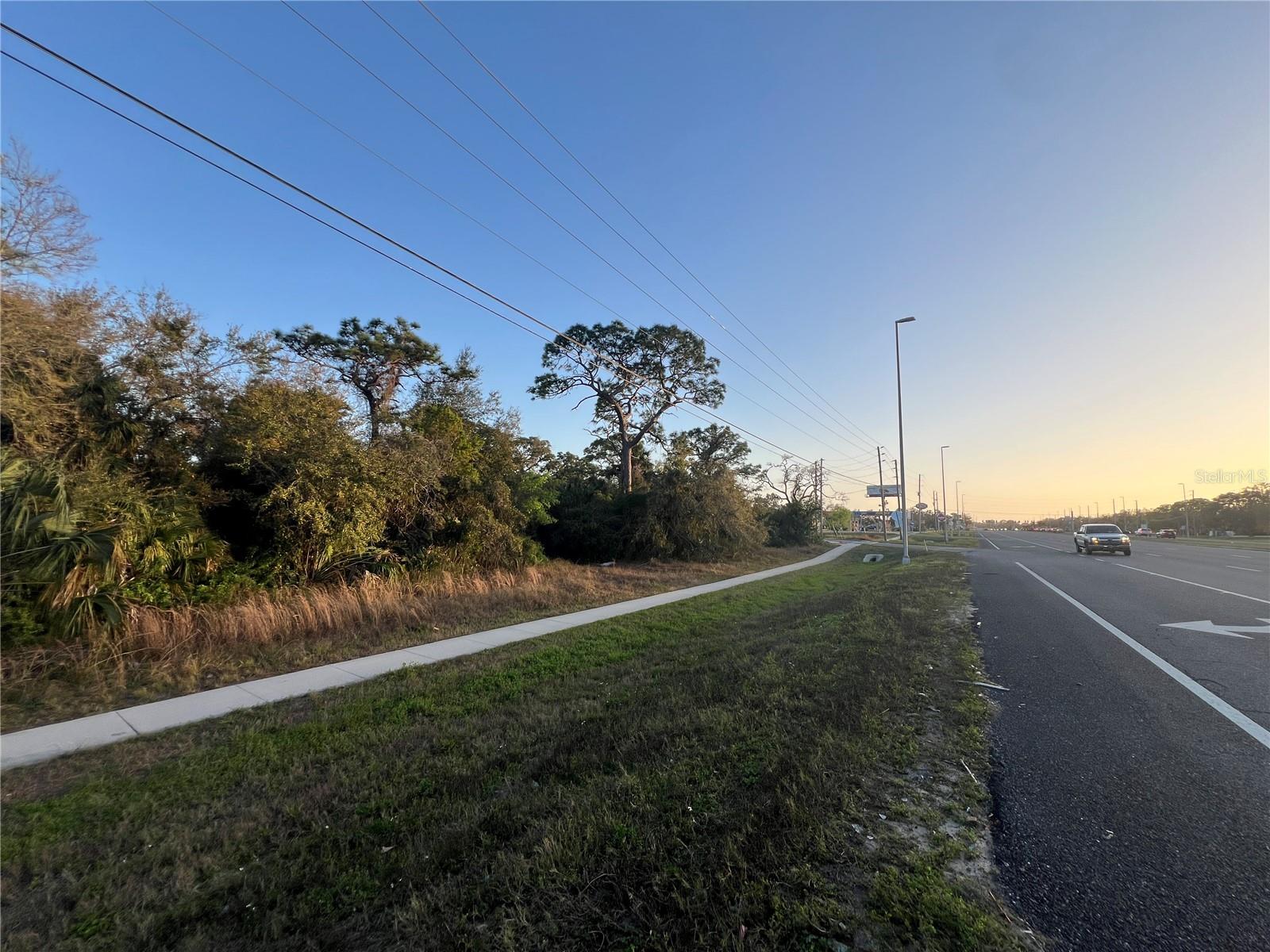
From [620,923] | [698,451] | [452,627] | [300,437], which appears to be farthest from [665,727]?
[698,451]

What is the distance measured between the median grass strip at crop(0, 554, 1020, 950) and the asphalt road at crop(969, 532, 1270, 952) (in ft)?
0.91

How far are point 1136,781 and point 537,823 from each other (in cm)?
367

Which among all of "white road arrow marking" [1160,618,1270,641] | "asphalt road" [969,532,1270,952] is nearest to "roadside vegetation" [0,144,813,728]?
"asphalt road" [969,532,1270,952]

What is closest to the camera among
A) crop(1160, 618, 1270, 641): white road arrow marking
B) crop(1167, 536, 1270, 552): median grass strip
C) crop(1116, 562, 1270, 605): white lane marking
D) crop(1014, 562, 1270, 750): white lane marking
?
crop(1014, 562, 1270, 750): white lane marking

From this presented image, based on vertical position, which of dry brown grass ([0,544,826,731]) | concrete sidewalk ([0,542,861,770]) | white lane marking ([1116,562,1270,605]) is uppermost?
white lane marking ([1116,562,1270,605])

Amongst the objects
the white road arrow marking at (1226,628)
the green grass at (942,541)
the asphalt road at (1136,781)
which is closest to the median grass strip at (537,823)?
the asphalt road at (1136,781)

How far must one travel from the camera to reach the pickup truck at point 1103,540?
24141 millimetres

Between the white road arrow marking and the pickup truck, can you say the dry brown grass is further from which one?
the pickup truck

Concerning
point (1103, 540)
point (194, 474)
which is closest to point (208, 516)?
point (194, 474)

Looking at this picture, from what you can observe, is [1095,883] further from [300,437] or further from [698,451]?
[698,451]

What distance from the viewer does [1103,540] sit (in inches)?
974

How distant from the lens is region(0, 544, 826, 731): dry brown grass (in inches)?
231

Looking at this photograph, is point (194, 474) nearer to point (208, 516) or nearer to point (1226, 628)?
point (208, 516)

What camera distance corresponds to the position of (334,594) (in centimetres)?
984
